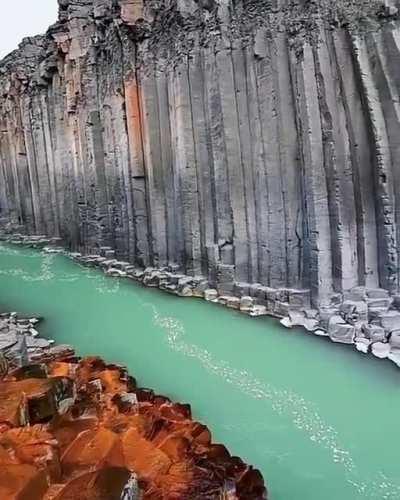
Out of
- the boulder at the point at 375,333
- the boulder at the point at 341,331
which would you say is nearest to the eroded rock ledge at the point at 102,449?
the boulder at the point at 341,331

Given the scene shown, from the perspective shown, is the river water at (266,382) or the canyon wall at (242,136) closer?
the river water at (266,382)

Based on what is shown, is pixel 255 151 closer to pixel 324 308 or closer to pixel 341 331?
pixel 324 308

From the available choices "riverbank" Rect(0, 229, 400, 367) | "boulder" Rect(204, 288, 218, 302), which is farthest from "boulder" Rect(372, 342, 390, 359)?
"boulder" Rect(204, 288, 218, 302)

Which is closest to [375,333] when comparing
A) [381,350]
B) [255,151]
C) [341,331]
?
[381,350]

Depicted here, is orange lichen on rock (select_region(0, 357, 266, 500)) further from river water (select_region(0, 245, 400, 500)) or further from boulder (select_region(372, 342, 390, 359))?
boulder (select_region(372, 342, 390, 359))

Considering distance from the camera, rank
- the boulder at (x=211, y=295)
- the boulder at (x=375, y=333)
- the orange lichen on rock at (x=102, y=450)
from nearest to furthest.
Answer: the orange lichen on rock at (x=102, y=450) < the boulder at (x=375, y=333) < the boulder at (x=211, y=295)

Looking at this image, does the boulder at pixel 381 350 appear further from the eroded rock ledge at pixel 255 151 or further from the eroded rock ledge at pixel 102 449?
the eroded rock ledge at pixel 102 449

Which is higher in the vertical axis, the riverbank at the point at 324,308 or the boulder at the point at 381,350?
the riverbank at the point at 324,308
